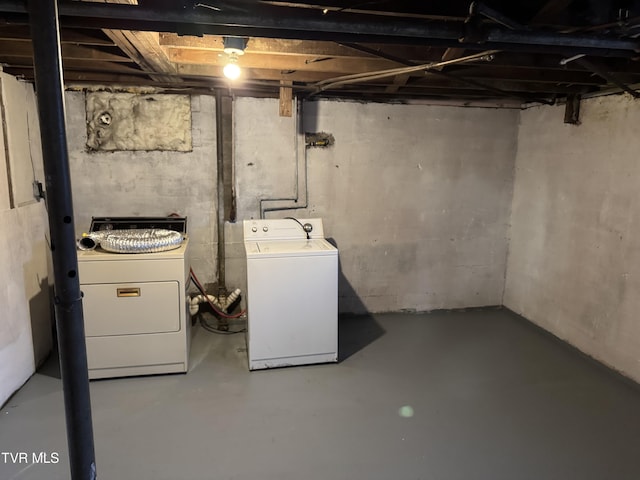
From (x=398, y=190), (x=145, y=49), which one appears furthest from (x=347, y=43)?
(x=398, y=190)

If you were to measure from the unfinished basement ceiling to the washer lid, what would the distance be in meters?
1.13

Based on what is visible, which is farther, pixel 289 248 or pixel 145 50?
pixel 289 248

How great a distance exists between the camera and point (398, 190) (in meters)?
3.81

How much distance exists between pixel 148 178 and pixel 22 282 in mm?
1150

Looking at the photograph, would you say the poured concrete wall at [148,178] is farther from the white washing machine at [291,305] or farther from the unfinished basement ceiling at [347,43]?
the white washing machine at [291,305]

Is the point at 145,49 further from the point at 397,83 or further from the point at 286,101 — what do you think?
the point at 397,83

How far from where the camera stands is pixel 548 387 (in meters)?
2.75

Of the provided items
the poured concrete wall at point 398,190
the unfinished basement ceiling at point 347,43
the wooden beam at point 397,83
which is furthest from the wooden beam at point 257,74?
the poured concrete wall at point 398,190

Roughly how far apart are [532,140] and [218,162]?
2693 mm

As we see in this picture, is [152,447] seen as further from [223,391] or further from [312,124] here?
[312,124]

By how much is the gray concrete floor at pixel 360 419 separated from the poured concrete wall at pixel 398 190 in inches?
33.7

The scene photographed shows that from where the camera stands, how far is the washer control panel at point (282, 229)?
132 inches

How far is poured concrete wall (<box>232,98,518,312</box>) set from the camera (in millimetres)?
3566

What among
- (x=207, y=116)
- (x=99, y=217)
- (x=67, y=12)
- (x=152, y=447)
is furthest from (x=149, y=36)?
(x=152, y=447)
